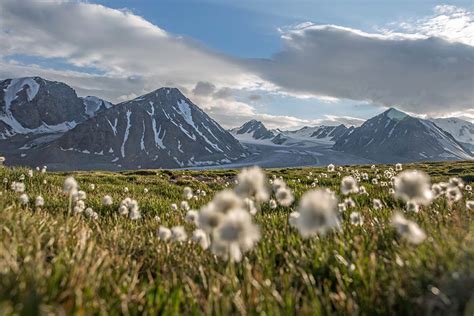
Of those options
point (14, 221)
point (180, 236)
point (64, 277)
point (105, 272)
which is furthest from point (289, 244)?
point (14, 221)

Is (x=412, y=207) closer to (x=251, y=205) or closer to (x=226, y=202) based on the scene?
(x=251, y=205)

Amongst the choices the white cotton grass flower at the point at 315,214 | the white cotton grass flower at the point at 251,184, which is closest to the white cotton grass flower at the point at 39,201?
the white cotton grass flower at the point at 251,184

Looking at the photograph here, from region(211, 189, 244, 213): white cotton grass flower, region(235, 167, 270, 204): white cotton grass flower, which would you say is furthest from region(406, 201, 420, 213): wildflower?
region(211, 189, 244, 213): white cotton grass flower

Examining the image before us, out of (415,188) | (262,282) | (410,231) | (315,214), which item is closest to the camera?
(315,214)

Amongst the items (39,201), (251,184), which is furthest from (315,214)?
(39,201)

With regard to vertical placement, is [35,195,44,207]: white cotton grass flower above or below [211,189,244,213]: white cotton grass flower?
below

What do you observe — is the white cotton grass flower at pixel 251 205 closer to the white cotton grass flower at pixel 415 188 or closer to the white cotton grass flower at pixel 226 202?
the white cotton grass flower at pixel 226 202

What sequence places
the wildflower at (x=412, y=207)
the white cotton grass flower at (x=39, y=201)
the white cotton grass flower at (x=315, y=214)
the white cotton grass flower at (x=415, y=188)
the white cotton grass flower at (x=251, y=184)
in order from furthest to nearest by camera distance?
the white cotton grass flower at (x=39, y=201)
the wildflower at (x=412, y=207)
the white cotton grass flower at (x=251, y=184)
the white cotton grass flower at (x=415, y=188)
the white cotton grass flower at (x=315, y=214)

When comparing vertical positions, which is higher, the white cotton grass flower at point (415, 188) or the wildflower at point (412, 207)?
the white cotton grass flower at point (415, 188)

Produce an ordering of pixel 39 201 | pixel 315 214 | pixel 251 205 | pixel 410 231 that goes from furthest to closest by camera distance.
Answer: pixel 39 201
pixel 251 205
pixel 410 231
pixel 315 214

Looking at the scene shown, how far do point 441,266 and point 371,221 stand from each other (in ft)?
13.3

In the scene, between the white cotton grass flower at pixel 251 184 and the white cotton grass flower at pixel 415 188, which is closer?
the white cotton grass flower at pixel 415 188

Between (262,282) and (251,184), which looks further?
(262,282)

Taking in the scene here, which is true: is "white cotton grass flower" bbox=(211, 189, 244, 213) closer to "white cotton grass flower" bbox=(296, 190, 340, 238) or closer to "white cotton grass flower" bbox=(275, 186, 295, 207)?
"white cotton grass flower" bbox=(296, 190, 340, 238)
